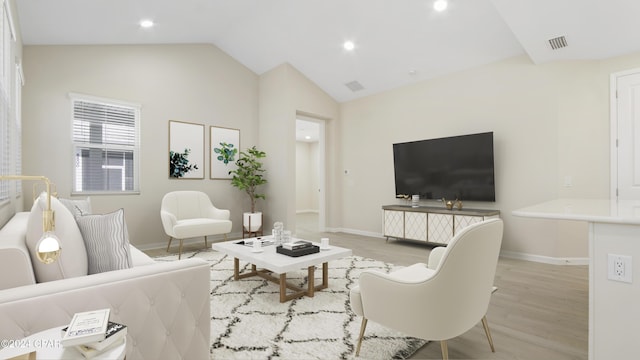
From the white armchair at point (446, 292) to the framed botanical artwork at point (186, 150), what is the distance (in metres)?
4.26

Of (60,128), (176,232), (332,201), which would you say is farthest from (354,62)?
(60,128)

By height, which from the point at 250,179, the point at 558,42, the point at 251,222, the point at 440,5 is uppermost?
the point at 440,5

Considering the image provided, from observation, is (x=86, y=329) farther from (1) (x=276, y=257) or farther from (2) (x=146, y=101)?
(2) (x=146, y=101)

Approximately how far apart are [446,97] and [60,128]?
17.8 ft

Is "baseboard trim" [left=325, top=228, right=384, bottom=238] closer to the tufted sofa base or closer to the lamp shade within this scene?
the tufted sofa base

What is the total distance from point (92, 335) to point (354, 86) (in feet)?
18.3

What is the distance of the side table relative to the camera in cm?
95

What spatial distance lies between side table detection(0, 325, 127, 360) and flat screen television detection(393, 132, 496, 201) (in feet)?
14.9

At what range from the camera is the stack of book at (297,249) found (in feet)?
9.13

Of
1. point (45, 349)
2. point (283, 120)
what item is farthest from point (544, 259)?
point (45, 349)

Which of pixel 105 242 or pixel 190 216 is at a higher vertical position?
pixel 105 242

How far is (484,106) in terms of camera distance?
4.61 meters

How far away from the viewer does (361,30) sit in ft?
14.9

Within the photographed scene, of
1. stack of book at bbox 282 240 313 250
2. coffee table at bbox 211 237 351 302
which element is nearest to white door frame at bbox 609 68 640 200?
coffee table at bbox 211 237 351 302
